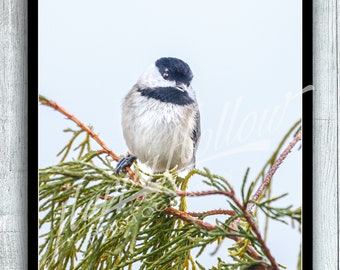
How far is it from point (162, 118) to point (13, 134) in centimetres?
→ 30

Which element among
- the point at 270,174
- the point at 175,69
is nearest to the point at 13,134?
the point at 175,69

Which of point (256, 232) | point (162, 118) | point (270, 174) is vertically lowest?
point (256, 232)

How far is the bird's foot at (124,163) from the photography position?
3.79ft

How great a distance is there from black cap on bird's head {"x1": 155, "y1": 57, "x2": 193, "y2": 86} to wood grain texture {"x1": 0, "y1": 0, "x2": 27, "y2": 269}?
0.89ft

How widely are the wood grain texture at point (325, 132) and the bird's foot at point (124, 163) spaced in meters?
0.38

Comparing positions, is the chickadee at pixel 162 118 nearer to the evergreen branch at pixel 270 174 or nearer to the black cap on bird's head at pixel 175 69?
the black cap on bird's head at pixel 175 69

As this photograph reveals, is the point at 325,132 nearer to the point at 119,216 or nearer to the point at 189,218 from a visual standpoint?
the point at 189,218

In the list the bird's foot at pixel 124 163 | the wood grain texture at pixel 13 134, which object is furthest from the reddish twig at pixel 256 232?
the wood grain texture at pixel 13 134

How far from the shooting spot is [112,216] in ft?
3.74

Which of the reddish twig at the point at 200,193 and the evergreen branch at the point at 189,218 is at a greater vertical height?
the reddish twig at the point at 200,193

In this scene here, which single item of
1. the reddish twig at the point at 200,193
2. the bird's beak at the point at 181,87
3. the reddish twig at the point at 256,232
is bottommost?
the reddish twig at the point at 256,232

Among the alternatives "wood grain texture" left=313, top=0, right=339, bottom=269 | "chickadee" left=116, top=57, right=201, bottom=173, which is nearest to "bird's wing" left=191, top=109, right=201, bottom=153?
"chickadee" left=116, top=57, right=201, bottom=173

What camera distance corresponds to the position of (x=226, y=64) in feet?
3.82

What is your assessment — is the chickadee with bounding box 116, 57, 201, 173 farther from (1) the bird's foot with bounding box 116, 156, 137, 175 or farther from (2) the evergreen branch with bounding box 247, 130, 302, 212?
(2) the evergreen branch with bounding box 247, 130, 302, 212
